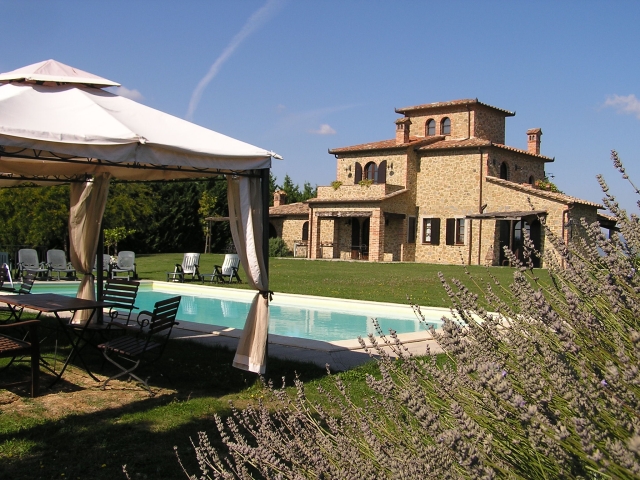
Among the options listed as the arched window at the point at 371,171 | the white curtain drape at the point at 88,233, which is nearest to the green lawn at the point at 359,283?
the white curtain drape at the point at 88,233

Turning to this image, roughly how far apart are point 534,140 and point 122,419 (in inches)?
1379

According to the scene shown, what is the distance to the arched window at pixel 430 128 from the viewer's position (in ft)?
115

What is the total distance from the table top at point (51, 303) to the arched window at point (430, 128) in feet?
99.3

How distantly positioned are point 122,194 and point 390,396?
24320 millimetres

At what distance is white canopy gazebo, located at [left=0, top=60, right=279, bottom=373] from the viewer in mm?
5117

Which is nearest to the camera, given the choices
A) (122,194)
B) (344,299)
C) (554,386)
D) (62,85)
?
(554,386)

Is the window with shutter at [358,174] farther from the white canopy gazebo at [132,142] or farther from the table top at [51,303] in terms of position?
the table top at [51,303]

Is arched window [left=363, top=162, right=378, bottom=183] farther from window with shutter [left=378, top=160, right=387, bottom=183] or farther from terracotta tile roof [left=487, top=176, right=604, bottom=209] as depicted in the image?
terracotta tile roof [left=487, top=176, right=604, bottom=209]

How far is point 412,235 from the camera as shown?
108ft

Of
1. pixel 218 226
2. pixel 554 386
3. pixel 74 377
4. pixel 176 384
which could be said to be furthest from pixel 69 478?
pixel 218 226

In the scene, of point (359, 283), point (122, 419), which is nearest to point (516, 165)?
point (359, 283)

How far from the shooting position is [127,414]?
4.91m

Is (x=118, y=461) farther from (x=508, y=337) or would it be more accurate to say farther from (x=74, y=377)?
(x=508, y=337)

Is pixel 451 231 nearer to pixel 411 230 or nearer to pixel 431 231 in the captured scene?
pixel 431 231
